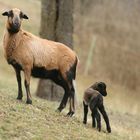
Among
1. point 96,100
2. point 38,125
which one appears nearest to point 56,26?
point 96,100

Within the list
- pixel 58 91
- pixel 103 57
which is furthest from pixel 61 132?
pixel 103 57

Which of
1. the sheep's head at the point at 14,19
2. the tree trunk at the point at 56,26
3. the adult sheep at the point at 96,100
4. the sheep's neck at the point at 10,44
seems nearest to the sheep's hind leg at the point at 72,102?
the adult sheep at the point at 96,100

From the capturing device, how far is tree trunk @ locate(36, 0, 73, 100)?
67.9 feet

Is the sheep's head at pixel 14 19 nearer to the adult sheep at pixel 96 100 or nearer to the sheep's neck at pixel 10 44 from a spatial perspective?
the sheep's neck at pixel 10 44

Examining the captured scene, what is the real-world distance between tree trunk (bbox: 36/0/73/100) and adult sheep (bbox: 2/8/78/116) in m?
6.46

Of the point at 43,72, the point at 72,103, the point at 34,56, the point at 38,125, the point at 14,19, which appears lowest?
the point at 72,103

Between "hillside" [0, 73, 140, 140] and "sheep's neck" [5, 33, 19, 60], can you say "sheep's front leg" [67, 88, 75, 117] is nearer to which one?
"hillside" [0, 73, 140, 140]

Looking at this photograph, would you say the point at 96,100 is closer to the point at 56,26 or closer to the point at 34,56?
the point at 34,56

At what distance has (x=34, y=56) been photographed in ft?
45.2

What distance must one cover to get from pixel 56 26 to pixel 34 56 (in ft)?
23.5

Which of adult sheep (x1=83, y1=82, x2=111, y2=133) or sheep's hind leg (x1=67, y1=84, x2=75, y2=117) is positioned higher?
adult sheep (x1=83, y1=82, x2=111, y2=133)

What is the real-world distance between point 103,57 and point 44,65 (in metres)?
28.5

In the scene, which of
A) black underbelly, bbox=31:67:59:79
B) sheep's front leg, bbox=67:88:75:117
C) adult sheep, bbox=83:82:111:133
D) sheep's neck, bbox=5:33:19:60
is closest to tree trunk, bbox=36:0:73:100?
sheep's front leg, bbox=67:88:75:117

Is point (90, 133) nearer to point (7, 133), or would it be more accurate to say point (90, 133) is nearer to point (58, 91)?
point (7, 133)
